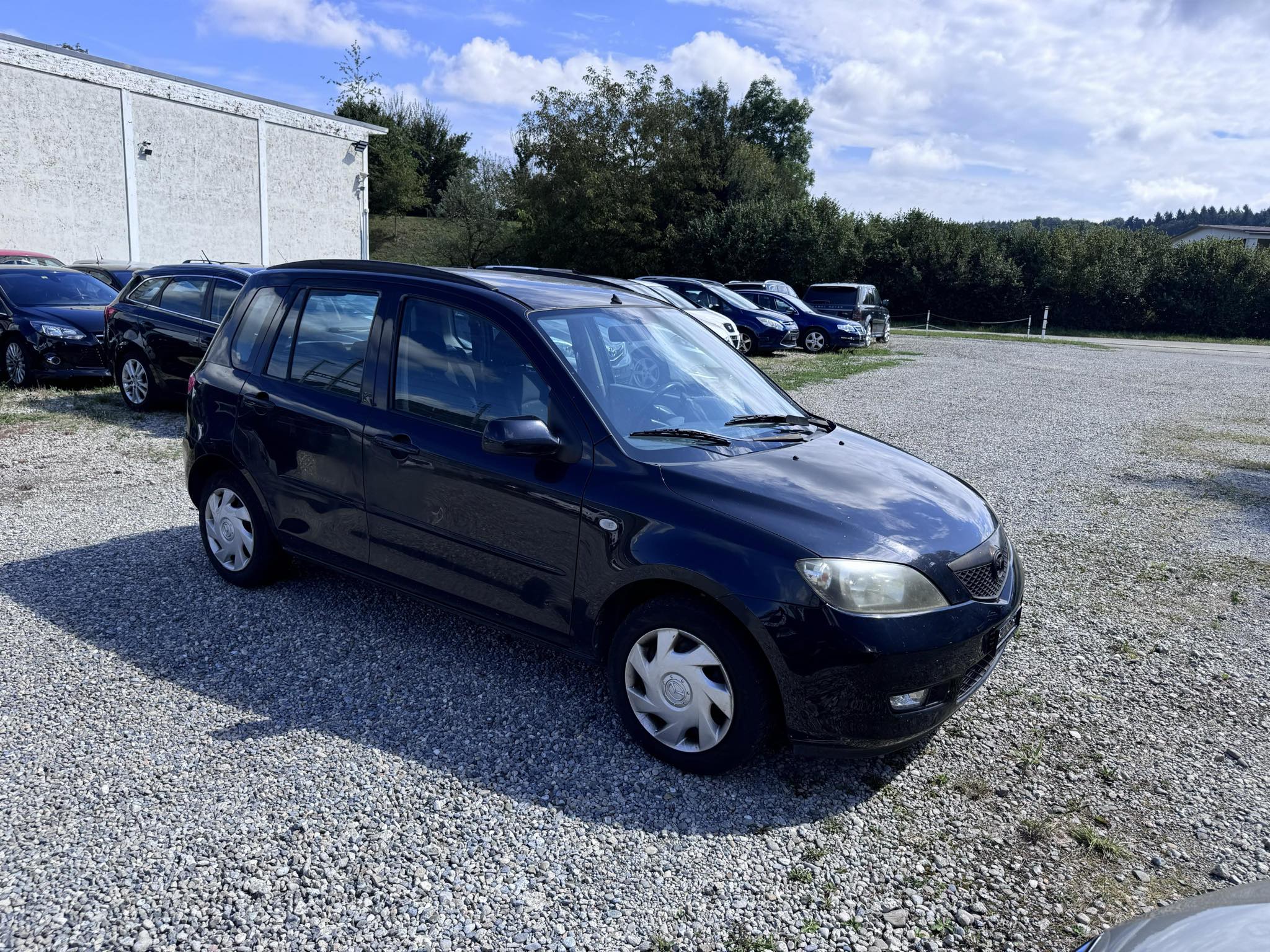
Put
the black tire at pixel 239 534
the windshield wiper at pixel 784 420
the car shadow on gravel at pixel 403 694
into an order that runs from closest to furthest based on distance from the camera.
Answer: the car shadow on gravel at pixel 403 694 < the windshield wiper at pixel 784 420 < the black tire at pixel 239 534

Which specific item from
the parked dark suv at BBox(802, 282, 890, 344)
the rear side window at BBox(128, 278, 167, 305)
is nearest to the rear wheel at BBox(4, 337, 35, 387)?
the rear side window at BBox(128, 278, 167, 305)

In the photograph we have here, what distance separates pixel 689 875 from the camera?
2.92 m

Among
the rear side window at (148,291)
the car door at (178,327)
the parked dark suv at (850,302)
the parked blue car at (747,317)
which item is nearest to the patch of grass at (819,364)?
the parked blue car at (747,317)

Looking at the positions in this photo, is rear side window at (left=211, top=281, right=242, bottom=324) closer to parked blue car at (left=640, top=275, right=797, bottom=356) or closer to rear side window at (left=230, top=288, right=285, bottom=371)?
rear side window at (left=230, top=288, right=285, bottom=371)

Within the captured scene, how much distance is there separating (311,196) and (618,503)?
32.2 metres

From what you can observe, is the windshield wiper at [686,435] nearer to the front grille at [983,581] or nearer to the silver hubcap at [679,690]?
the silver hubcap at [679,690]

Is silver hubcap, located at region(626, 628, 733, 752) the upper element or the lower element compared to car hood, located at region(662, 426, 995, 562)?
lower

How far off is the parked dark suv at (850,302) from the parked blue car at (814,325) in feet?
5.82

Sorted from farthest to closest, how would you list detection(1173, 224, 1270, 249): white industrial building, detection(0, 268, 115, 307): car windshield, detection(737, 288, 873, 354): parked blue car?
1. detection(1173, 224, 1270, 249): white industrial building
2. detection(737, 288, 873, 354): parked blue car
3. detection(0, 268, 115, 307): car windshield

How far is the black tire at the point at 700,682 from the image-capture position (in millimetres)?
3244

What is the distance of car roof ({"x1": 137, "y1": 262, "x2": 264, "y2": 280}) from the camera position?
33.3 ft

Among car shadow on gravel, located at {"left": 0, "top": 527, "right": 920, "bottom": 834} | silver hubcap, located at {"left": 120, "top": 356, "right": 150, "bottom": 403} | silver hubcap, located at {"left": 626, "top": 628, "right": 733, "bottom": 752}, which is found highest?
silver hubcap, located at {"left": 120, "top": 356, "right": 150, "bottom": 403}

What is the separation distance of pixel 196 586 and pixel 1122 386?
18.5 meters

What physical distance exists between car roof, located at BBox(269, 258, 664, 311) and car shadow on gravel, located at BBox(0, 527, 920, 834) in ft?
5.21
